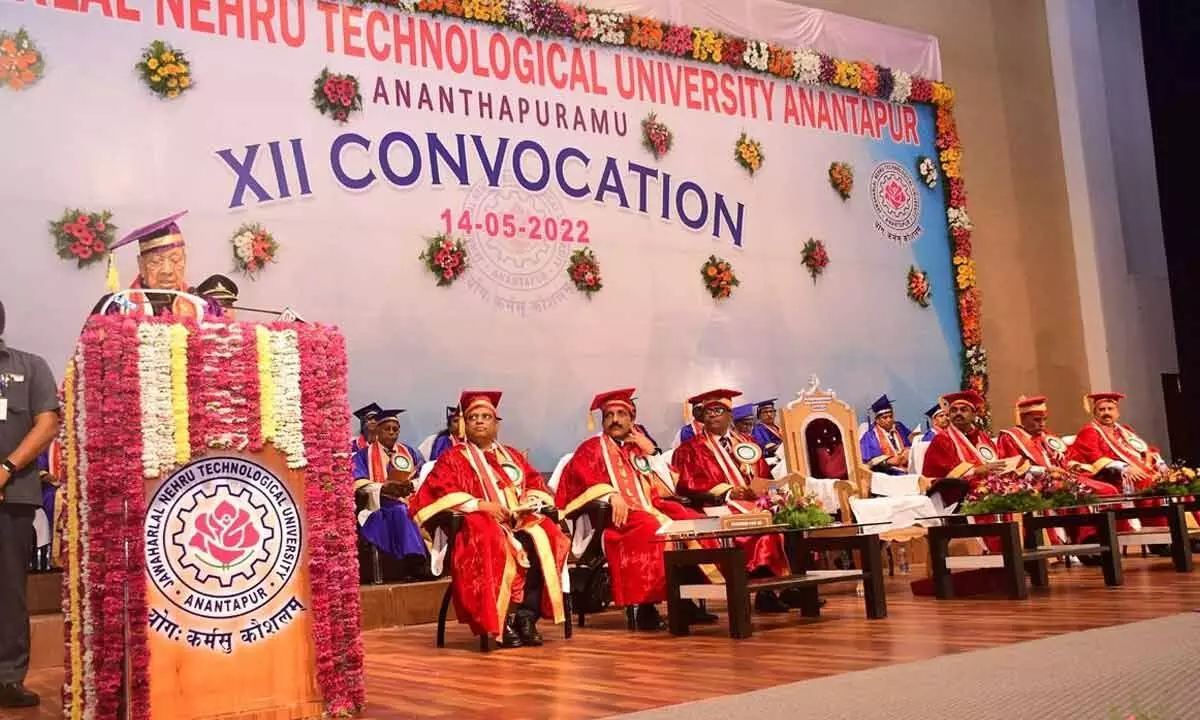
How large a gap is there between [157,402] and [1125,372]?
34.0 ft

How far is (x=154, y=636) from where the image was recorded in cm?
311

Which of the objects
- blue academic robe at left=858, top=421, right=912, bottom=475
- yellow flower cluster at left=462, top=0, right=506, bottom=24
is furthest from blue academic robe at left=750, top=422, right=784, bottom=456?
yellow flower cluster at left=462, top=0, right=506, bottom=24

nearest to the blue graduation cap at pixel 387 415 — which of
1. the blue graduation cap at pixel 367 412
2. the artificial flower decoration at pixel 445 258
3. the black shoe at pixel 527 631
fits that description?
the blue graduation cap at pixel 367 412

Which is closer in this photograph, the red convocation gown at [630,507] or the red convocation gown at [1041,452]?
the red convocation gown at [630,507]

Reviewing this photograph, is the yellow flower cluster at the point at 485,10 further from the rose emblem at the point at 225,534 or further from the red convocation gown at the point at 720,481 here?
the rose emblem at the point at 225,534

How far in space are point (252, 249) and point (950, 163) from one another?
6.33 meters

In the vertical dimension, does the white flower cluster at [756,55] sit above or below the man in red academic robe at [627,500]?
above

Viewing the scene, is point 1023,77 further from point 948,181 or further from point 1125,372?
point 1125,372

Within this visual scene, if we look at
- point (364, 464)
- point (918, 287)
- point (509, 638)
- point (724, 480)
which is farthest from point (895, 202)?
point (509, 638)

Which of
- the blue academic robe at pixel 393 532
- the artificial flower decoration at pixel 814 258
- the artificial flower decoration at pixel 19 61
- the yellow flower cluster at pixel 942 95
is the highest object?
the yellow flower cluster at pixel 942 95

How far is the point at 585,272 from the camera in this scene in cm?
852

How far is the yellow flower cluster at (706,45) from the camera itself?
9.34 m

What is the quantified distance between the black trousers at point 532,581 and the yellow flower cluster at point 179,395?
7.69 ft

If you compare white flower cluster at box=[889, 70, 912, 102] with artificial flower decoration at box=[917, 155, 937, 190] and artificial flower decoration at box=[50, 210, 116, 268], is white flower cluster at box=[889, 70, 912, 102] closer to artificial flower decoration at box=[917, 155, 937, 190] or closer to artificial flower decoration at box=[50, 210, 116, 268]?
artificial flower decoration at box=[917, 155, 937, 190]
